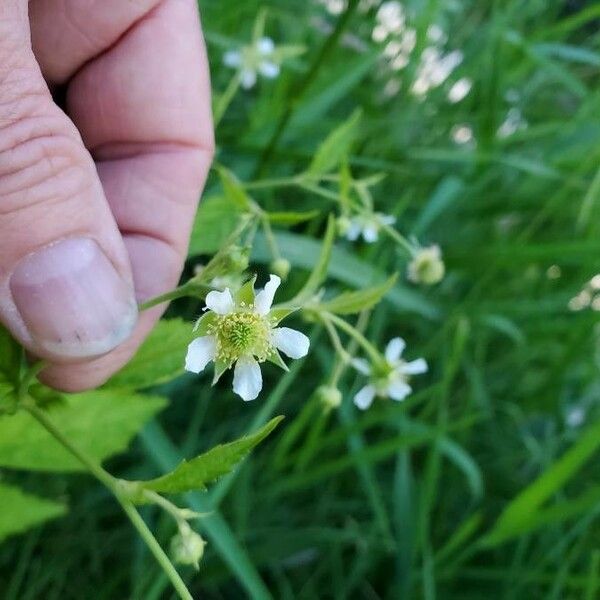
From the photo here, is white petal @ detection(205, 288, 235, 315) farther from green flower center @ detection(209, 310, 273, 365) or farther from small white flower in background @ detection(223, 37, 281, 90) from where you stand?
small white flower in background @ detection(223, 37, 281, 90)

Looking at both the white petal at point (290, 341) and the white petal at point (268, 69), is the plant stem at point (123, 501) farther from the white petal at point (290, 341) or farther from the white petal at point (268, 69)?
the white petal at point (268, 69)

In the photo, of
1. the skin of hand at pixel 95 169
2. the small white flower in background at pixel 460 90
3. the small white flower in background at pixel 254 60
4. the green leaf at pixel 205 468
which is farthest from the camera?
the small white flower in background at pixel 460 90

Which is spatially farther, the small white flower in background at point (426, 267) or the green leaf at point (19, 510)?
the small white flower in background at point (426, 267)

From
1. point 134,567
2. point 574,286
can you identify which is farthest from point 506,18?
point 134,567

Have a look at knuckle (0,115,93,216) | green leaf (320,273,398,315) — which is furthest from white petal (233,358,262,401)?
knuckle (0,115,93,216)

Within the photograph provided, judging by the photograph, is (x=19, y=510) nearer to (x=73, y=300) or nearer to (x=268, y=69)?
(x=73, y=300)

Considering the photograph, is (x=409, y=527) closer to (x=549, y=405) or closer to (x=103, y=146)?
(x=549, y=405)

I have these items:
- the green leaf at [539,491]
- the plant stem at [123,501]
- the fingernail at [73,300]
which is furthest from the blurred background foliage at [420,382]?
the plant stem at [123,501]
